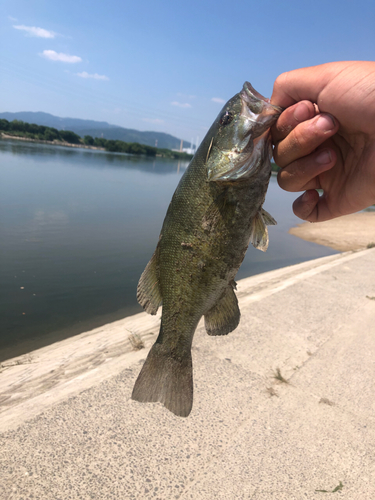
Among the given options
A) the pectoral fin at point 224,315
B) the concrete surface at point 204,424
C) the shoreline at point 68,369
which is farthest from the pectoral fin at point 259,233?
the shoreline at point 68,369

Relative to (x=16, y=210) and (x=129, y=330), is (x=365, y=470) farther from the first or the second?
(x=16, y=210)

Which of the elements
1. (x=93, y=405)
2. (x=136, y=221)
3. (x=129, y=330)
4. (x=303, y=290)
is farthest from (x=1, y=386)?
(x=136, y=221)

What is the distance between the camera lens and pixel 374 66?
6.32 feet

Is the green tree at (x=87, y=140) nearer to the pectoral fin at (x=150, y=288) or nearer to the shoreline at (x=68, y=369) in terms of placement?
the shoreline at (x=68, y=369)

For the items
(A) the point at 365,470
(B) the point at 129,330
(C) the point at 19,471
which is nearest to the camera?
(C) the point at 19,471

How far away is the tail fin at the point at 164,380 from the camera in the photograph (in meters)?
2.18

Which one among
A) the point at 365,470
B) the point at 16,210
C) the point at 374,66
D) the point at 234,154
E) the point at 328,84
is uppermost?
the point at 374,66

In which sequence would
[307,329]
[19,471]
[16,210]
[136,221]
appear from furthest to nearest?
[136,221] → [16,210] → [307,329] → [19,471]

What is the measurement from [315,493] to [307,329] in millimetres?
2819

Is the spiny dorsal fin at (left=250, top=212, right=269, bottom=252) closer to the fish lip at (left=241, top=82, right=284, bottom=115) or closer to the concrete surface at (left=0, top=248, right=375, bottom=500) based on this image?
the fish lip at (left=241, top=82, right=284, bottom=115)

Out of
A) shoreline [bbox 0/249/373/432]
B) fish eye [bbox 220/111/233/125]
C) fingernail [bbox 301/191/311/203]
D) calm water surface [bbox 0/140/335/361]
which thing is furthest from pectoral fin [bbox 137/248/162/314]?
calm water surface [bbox 0/140/335/361]

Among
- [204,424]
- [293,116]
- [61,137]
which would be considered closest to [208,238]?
[293,116]

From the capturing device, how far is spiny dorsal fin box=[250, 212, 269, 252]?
6.73 ft

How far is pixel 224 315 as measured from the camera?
2.24 metres
